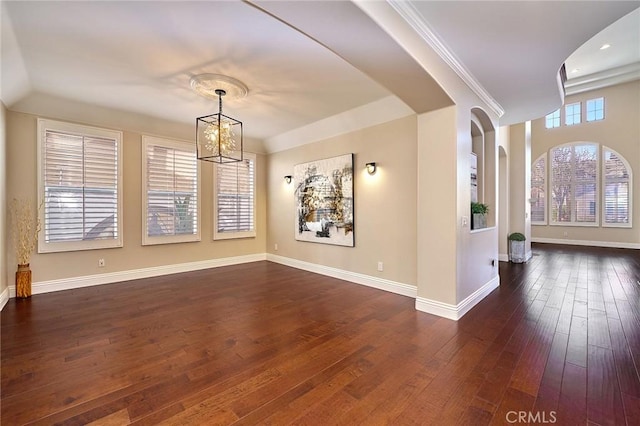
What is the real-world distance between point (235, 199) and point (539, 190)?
10060 millimetres

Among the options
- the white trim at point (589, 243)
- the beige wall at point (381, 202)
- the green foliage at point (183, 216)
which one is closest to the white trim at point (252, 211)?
the green foliage at point (183, 216)

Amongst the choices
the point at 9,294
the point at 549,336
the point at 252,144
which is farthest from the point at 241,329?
the point at 252,144

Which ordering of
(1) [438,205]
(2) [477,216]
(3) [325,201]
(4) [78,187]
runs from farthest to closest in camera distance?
(3) [325,201] → (4) [78,187] → (2) [477,216] → (1) [438,205]

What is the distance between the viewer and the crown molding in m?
7.39

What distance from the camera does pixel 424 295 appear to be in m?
3.39

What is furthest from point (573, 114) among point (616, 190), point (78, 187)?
point (78, 187)

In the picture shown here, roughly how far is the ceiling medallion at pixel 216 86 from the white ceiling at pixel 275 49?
0.11m

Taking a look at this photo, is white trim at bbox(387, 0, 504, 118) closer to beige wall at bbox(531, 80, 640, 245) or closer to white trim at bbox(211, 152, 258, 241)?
white trim at bbox(211, 152, 258, 241)

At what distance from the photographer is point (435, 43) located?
8.27ft

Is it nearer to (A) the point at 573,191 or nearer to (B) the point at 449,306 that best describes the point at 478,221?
(B) the point at 449,306

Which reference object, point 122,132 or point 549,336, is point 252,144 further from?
point 549,336

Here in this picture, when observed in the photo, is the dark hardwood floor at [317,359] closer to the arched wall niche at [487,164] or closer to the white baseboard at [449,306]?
the white baseboard at [449,306]

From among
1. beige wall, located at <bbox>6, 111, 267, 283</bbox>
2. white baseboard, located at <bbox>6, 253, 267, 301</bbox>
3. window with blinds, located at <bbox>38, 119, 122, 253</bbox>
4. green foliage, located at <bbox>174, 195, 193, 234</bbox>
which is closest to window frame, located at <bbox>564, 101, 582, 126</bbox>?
beige wall, located at <bbox>6, 111, 267, 283</bbox>

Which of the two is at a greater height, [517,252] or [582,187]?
[582,187]
